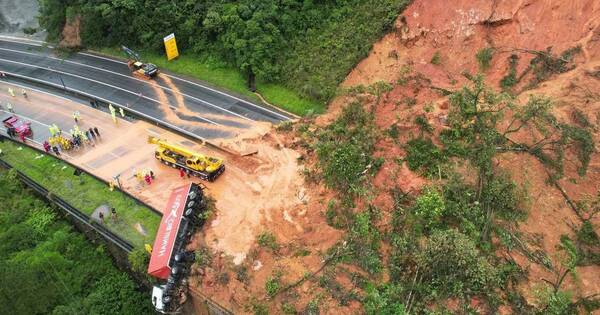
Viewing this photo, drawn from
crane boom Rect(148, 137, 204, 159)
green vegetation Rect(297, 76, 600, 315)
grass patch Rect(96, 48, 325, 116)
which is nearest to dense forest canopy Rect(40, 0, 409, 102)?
grass patch Rect(96, 48, 325, 116)

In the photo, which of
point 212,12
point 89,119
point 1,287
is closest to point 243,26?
point 212,12

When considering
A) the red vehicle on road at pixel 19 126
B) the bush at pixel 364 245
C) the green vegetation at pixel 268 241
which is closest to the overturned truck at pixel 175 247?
the green vegetation at pixel 268 241

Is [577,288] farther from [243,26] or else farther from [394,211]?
[243,26]

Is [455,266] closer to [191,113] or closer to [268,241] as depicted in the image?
[268,241]

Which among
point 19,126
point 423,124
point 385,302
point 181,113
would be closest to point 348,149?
point 423,124

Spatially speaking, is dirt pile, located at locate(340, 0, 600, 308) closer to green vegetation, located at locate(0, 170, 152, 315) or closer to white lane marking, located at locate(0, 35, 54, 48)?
green vegetation, located at locate(0, 170, 152, 315)
